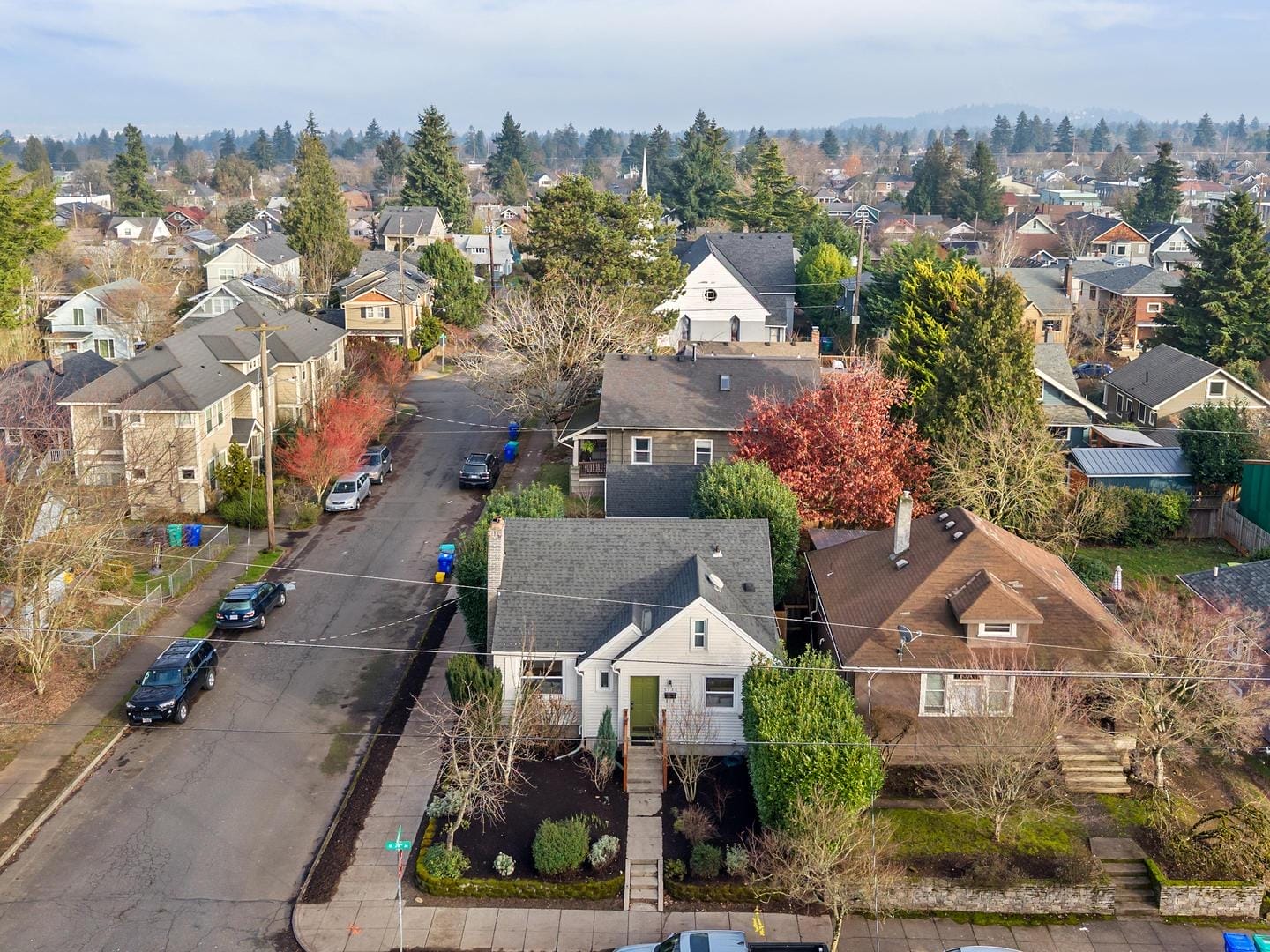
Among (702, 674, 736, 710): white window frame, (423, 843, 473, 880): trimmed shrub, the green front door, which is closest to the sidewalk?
(423, 843, 473, 880): trimmed shrub

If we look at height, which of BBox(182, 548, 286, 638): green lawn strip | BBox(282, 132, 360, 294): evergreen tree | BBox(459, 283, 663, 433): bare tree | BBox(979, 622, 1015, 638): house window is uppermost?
BBox(282, 132, 360, 294): evergreen tree

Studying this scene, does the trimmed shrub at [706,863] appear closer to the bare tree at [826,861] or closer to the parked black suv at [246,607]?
the bare tree at [826,861]

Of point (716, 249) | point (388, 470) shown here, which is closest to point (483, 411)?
point (388, 470)

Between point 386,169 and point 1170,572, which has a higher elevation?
Result: point 386,169

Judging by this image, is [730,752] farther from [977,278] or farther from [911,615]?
[977,278]

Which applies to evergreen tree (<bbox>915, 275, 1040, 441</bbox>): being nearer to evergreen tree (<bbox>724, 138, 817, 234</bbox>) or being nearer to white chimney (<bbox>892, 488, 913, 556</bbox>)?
white chimney (<bbox>892, 488, 913, 556</bbox>)

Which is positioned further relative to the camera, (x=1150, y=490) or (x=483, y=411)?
(x=483, y=411)
